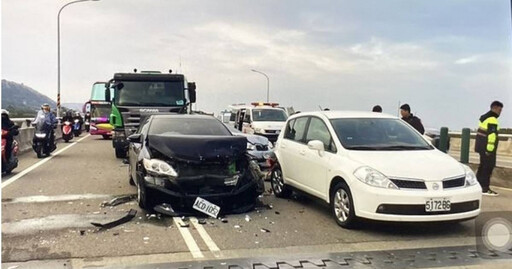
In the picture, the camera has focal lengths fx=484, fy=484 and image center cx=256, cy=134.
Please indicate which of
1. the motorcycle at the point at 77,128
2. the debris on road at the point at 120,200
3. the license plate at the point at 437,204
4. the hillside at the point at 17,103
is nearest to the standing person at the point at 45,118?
the hillside at the point at 17,103

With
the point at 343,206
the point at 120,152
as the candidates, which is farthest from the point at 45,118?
the point at 343,206

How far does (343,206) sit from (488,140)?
428cm

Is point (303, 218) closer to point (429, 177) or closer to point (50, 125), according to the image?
point (429, 177)

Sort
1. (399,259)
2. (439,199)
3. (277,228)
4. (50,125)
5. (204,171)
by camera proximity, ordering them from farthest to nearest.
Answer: (50,125) → (204,171) → (277,228) → (439,199) → (399,259)

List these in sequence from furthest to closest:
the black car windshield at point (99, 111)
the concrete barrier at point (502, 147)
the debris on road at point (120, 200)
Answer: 1. the black car windshield at point (99, 111)
2. the concrete barrier at point (502, 147)
3. the debris on road at point (120, 200)

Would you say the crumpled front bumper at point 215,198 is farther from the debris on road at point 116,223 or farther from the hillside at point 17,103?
the hillside at point 17,103

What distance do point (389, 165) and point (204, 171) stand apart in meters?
2.59

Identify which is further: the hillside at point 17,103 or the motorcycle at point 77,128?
the motorcycle at point 77,128

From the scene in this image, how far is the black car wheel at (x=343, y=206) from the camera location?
625 cm

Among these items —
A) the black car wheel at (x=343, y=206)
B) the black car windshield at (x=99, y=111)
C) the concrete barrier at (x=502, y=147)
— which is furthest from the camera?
the black car windshield at (x=99, y=111)

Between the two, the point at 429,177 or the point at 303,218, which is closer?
the point at 429,177

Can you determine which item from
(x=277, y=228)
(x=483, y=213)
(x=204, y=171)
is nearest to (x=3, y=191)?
(x=204, y=171)

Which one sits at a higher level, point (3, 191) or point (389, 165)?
point (389, 165)

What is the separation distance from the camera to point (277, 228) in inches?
256
